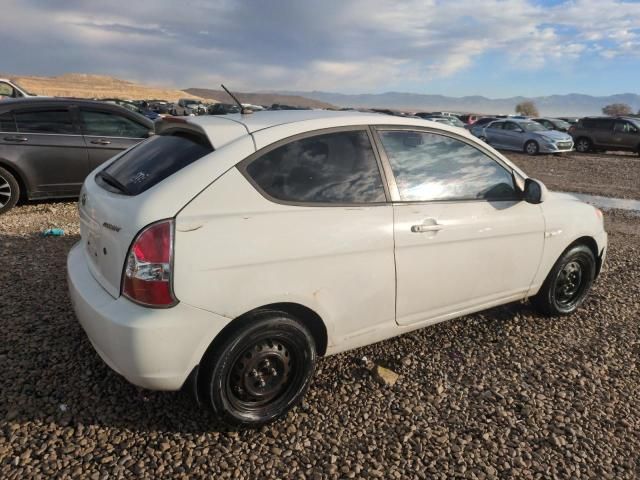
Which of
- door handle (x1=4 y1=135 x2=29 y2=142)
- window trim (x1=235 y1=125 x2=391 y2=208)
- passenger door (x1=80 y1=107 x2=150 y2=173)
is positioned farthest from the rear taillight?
door handle (x1=4 y1=135 x2=29 y2=142)

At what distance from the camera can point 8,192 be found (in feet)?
21.2

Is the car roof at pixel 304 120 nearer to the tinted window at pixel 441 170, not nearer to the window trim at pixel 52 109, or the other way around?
the tinted window at pixel 441 170

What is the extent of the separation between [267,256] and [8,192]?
5.76 metres

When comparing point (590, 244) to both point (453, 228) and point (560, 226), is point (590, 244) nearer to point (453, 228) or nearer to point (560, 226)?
point (560, 226)

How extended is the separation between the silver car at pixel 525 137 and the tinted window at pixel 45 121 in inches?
717

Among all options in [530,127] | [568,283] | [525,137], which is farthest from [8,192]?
[530,127]

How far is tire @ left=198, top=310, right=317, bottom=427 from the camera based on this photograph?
7.82 ft

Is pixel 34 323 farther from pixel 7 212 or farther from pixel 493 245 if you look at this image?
pixel 7 212

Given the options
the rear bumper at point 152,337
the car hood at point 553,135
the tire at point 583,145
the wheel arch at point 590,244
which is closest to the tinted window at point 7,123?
the rear bumper at point 152,337

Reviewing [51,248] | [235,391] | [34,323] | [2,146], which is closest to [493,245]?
[235,391]

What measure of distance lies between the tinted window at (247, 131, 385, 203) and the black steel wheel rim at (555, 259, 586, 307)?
2.15 meters

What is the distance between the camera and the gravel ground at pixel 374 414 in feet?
7.80

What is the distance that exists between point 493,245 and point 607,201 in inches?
357

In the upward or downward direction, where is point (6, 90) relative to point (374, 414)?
upward
